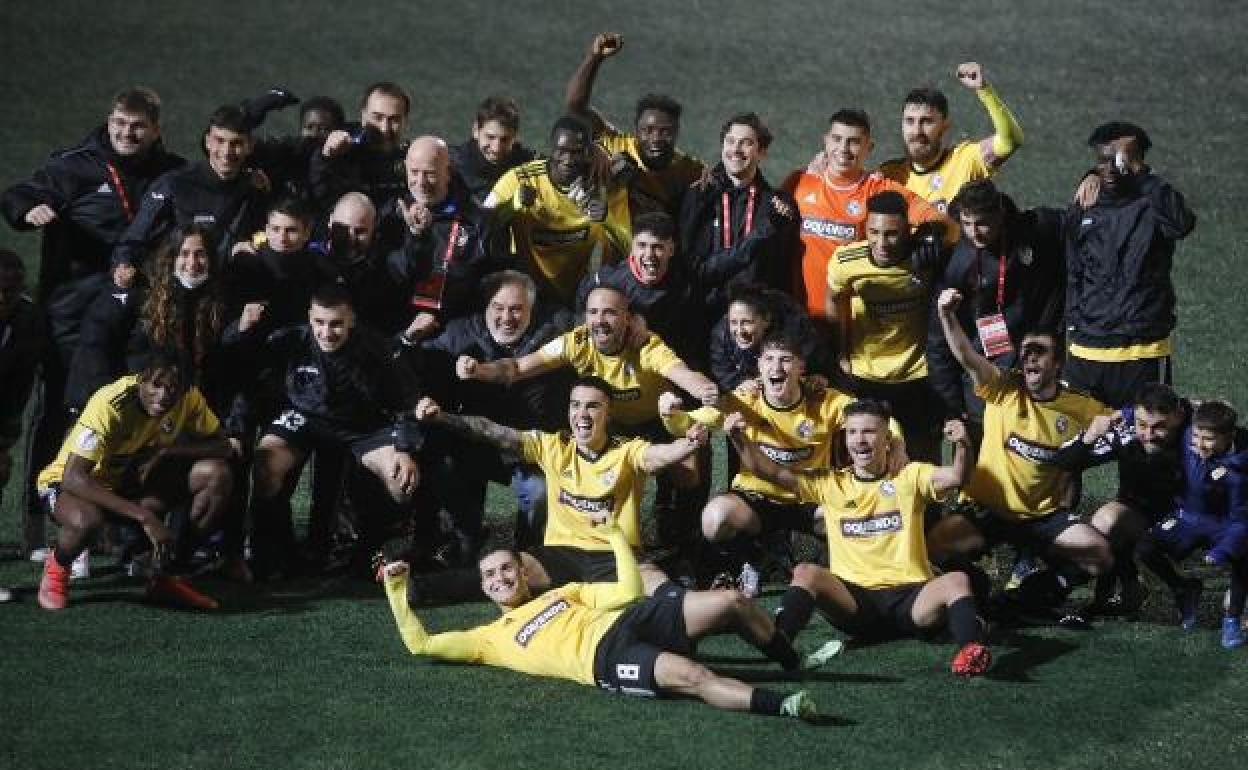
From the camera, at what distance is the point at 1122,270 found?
384 inches

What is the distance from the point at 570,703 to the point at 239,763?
1.36 meters

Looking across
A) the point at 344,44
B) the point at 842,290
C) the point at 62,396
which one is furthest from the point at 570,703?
the point at 344,44

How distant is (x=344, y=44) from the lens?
789 inches

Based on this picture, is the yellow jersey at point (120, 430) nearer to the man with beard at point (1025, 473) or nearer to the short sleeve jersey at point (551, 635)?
the short sleeve jersey at point (551, 635)

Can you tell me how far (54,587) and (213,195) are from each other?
216 cm

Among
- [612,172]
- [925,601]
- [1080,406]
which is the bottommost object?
[925,601]

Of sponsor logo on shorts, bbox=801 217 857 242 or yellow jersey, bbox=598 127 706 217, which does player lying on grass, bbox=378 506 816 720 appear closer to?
sponsor logo on shorts, bbox=801 217 857 242

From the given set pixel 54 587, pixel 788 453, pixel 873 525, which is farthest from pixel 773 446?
pixel 54 587

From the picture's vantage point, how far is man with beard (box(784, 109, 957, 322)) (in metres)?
10.2

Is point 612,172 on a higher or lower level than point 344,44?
lower

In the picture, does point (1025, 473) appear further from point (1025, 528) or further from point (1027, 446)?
point (1025, 528)

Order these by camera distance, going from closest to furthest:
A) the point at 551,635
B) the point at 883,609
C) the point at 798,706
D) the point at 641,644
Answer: the point at 798,706, the point at 641,644, the point at 551,635, the point at 883,609

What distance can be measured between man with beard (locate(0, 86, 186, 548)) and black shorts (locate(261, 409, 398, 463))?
1.20 m

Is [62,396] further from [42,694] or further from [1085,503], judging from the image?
[1085,503]
